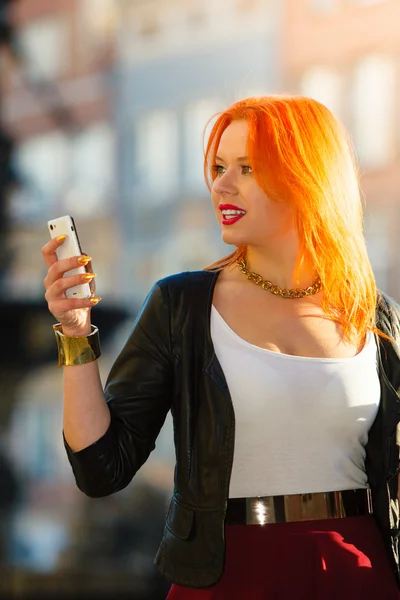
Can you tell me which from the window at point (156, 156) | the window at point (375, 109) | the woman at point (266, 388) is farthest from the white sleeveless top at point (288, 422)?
the window at point (156, 156)

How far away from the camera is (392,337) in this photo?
1.36 meters

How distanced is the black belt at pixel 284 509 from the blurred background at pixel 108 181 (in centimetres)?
297

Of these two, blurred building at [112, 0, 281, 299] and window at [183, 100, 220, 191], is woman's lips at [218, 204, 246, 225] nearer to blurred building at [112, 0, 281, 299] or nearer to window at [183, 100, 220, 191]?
blurred building at [112, 0, 281, 299]

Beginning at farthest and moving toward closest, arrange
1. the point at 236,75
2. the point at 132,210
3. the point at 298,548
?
1. the point at 132,210
2. the point at 236,75
3. the point at 298,548

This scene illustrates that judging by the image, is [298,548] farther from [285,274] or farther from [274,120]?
[274,120]

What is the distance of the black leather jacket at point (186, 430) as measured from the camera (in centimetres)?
121

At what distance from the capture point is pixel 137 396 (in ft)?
4.17

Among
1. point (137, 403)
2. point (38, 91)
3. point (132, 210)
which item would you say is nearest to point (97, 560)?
point (132, 210)

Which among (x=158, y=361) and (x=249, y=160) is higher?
(x=249, y=160)

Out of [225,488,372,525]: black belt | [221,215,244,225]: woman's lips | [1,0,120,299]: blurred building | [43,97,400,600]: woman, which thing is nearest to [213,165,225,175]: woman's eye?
[43,97,400,600]: woman

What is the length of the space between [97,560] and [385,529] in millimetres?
3574

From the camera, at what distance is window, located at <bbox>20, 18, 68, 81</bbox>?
4.59m

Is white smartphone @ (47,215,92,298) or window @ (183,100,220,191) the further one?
window @ (183,100,220,191)

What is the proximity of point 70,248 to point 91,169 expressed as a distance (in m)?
3.44
